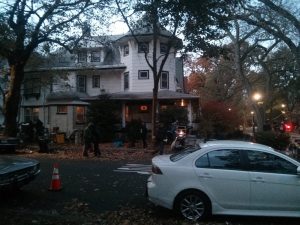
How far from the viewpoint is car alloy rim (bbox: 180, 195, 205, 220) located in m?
8.52

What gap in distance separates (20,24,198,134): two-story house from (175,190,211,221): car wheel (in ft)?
81.2

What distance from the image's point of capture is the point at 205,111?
113ft

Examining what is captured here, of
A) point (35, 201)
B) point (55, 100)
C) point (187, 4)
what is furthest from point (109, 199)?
point (55, 100)

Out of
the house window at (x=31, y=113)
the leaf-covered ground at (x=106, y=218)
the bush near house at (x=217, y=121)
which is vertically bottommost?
the leaf-covered ground at (x=106, y=218)

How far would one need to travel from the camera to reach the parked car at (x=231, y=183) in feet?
27.5

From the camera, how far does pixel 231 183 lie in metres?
8.46

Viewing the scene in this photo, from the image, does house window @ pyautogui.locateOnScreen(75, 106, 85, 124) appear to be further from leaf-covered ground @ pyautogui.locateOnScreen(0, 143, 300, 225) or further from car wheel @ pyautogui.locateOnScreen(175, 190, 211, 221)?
car wheel @ pyautogui.locateOnScreen(175, 190, 211, 221)

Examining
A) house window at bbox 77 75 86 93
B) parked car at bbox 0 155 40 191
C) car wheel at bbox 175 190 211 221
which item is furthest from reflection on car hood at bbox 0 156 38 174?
house window at bbox 77 75 86 93

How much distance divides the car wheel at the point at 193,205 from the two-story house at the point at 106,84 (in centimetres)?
2475

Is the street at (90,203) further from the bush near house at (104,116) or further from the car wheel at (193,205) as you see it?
the bush near house at (104,116)

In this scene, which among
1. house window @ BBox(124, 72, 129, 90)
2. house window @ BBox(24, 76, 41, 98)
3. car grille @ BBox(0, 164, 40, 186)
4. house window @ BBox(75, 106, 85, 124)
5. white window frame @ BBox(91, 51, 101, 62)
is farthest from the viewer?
white window frame @ BBox(91, 51, 101, 62)

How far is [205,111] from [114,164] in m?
17.1

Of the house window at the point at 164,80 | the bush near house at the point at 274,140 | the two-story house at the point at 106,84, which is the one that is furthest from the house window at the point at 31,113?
the bush near house at the point at 274,140

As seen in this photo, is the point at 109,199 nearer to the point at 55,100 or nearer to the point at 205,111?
the point at 205,111
